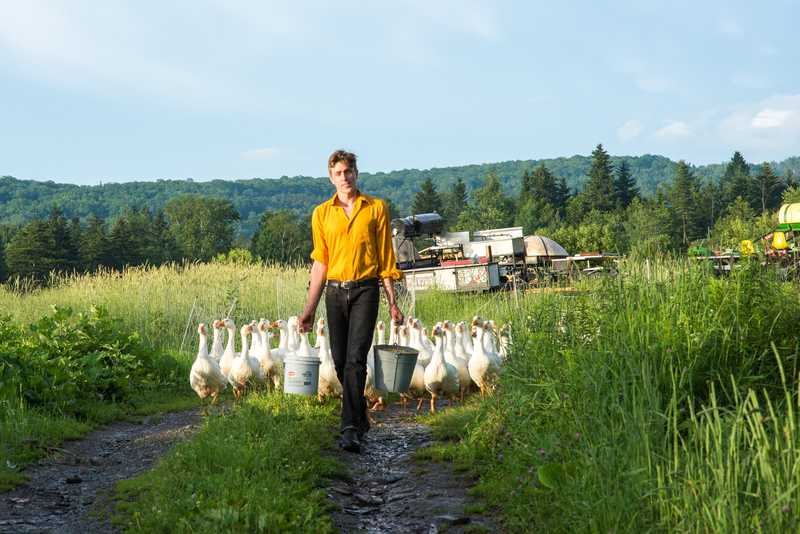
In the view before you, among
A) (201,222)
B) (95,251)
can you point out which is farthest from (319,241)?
(201,222)

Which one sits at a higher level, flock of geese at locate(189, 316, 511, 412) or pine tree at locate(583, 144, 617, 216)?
pine tree at locate(583, 144, 617, 216)

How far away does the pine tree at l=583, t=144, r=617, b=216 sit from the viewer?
99.2 meters

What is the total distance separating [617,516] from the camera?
4.21 meters

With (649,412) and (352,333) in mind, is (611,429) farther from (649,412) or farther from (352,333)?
(352,333)

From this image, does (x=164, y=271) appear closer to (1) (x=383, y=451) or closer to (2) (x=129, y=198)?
(1) (x=383, y=451)

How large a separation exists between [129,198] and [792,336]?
161 meters

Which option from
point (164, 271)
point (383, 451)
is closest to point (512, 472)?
point (383, 451)

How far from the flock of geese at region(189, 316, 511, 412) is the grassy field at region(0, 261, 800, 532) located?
0.62 meters

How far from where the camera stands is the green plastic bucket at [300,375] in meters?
8.70

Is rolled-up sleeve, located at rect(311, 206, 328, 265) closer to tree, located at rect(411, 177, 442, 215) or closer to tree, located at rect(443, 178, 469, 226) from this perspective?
tree, located at rect(411, 177, 442, 215)

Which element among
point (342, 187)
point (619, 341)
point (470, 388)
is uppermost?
point (342, 187)

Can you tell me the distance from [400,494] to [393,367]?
7.48 feet

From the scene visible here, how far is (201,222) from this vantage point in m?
113

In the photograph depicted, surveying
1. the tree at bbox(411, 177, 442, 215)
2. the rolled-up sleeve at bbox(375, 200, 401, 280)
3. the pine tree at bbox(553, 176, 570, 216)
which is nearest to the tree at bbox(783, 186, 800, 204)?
the pine tree at bbox(553, 176, 570, 216)
